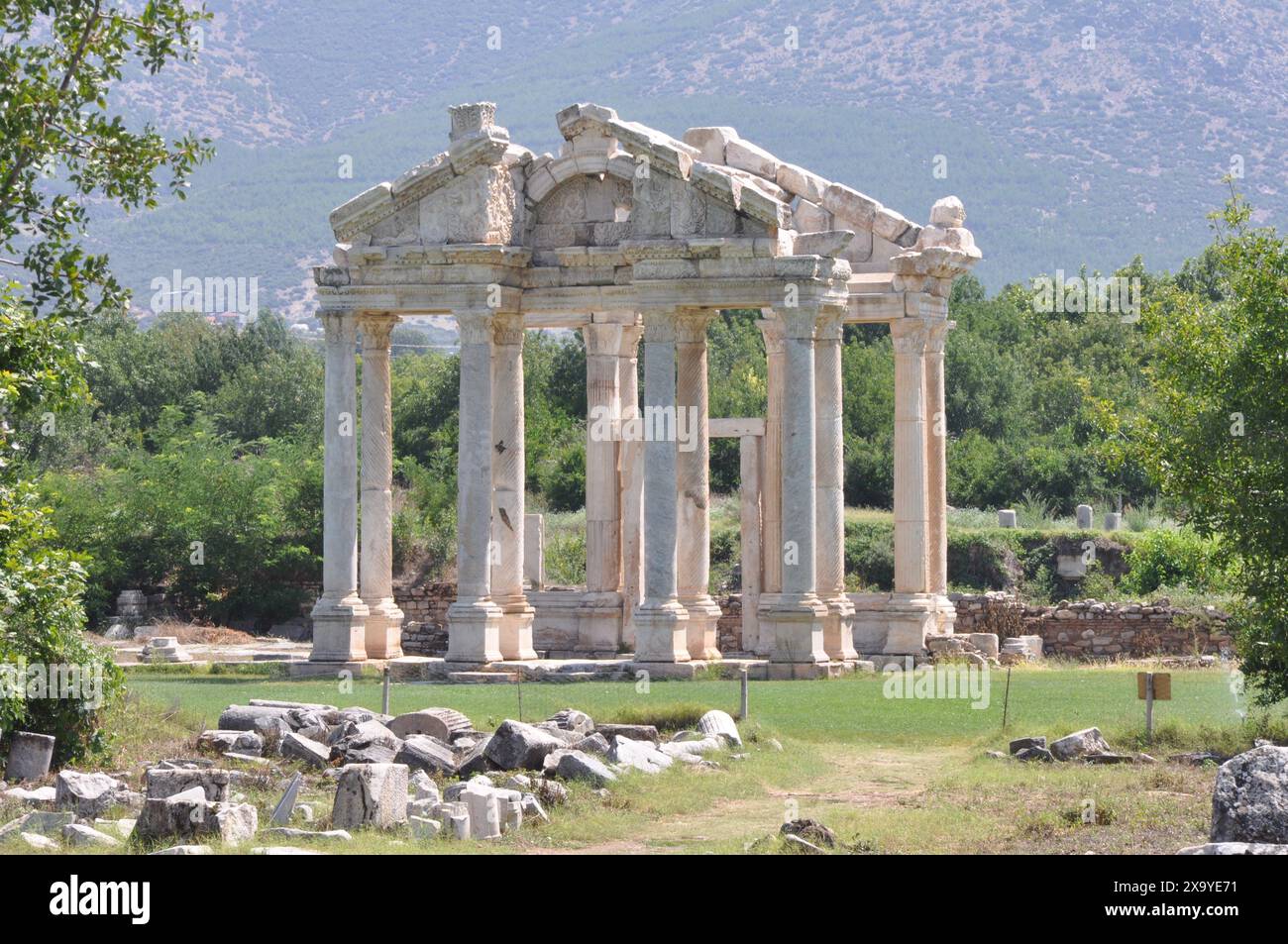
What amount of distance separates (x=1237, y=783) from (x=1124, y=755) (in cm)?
634

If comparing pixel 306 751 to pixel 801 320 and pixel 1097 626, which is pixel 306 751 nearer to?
pixel 801 320

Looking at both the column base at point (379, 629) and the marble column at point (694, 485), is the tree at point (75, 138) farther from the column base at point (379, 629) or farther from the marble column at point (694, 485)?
the column base at point (379, 629)

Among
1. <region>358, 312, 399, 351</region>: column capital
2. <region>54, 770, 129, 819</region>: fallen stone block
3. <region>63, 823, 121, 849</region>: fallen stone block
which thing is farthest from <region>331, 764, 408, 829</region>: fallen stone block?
<region>358, 312, 399, 351</region>: column capital

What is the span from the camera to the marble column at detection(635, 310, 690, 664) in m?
34.0

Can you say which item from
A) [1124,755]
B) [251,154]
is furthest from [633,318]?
[251,154]

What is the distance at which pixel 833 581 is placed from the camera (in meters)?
35.4

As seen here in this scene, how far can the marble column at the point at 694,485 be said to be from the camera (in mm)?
35438

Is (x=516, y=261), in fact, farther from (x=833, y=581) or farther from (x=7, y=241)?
(x=7, y=241)

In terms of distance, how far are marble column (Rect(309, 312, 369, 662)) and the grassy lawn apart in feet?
5.48

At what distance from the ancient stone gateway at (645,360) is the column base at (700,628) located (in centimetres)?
4

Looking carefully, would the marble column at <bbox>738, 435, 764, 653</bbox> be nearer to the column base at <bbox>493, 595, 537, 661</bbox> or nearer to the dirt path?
the column base at <bbox>493, 595, 537, 661</bbox>

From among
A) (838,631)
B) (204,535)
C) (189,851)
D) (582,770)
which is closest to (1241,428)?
(582,770)


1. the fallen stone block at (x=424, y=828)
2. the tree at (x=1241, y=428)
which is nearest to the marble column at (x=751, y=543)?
the tree at (x=1241, y=428)

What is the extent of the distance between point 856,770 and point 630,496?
14.4 metres
